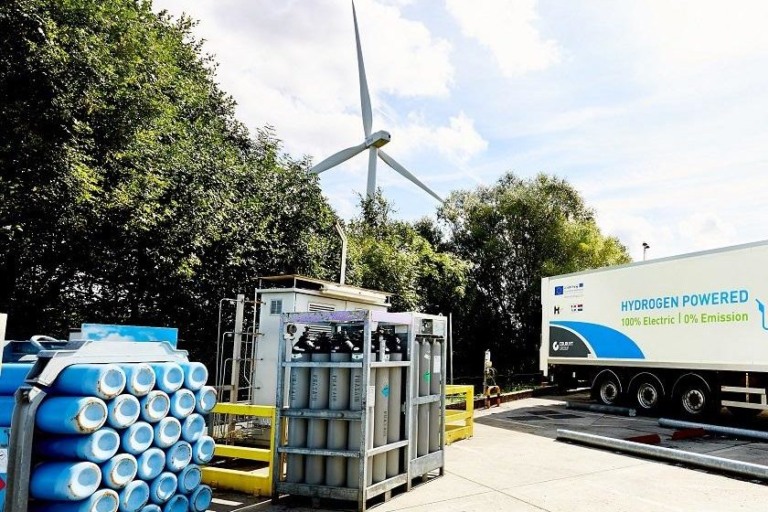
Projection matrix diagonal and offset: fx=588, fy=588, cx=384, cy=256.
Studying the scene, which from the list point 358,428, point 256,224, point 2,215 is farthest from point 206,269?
point 358,428

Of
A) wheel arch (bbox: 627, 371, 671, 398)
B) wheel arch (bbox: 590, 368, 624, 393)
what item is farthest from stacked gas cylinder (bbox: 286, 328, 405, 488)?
wheel arch (bbox: 590, 368, 624, 393)

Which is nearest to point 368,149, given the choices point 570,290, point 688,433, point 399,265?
point 399,265

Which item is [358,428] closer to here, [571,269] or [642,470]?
[642,470]

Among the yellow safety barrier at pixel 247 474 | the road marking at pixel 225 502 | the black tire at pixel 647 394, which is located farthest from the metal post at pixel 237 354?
the black tire at pixel 647 394

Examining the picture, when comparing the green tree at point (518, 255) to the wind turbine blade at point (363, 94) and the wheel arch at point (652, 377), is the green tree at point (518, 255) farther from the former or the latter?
the wheel arch at point (652, 377)

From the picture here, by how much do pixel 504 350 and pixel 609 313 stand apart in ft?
47.0

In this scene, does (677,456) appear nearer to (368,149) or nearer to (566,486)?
(566,486)

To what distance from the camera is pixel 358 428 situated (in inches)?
268

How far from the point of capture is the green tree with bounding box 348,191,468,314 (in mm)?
21281

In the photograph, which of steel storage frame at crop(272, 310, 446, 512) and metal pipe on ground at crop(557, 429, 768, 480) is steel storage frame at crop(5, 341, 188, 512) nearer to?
steel storage frame at crop(272, 310, 446, 512)

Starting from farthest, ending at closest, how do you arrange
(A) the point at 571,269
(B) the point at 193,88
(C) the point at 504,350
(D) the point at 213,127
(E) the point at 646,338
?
1. (C) the point at 504,350
2. (A) the point at 571,269
3. (D) the point at 213,127
4. (B) the point at 193,88
5. (E) the point at 646,338

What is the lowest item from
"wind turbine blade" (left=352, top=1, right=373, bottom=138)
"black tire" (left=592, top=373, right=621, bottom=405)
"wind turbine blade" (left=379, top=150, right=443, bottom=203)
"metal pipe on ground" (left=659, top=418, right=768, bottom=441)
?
"metal pipe on ground" (left=659, top=418, right=768, bottom=441)

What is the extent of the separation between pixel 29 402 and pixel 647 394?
591 inches

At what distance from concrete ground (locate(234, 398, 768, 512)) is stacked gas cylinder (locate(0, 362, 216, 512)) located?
156cm
